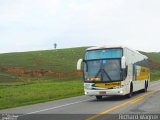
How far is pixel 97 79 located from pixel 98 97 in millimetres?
2692

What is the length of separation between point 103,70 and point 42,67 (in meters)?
60.1

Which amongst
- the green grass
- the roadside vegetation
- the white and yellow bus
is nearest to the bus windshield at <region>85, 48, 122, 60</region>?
the white and yellow bus

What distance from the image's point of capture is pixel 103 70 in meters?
28.5

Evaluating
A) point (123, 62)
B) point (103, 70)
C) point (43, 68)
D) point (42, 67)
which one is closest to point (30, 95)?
point (103, 70)

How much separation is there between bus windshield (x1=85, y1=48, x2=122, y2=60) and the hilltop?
131 feet

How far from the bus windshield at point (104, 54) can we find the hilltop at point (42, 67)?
39824mm

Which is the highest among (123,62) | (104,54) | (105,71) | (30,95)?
(104,54)

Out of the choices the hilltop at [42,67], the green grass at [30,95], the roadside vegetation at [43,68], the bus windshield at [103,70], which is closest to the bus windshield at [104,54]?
the bus windshield at [103,70]

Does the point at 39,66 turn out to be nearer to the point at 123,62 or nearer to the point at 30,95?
the point at 30,95

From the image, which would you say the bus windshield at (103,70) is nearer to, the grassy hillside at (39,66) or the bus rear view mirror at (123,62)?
the bus rear view mirror at (123,62)

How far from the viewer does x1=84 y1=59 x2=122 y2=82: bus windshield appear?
28.5 metres

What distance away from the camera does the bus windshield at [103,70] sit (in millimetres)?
28516

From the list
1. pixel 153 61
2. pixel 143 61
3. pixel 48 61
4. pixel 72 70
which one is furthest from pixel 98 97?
pixel 153 61

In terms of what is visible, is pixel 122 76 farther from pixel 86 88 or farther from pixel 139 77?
pixel 139 77
